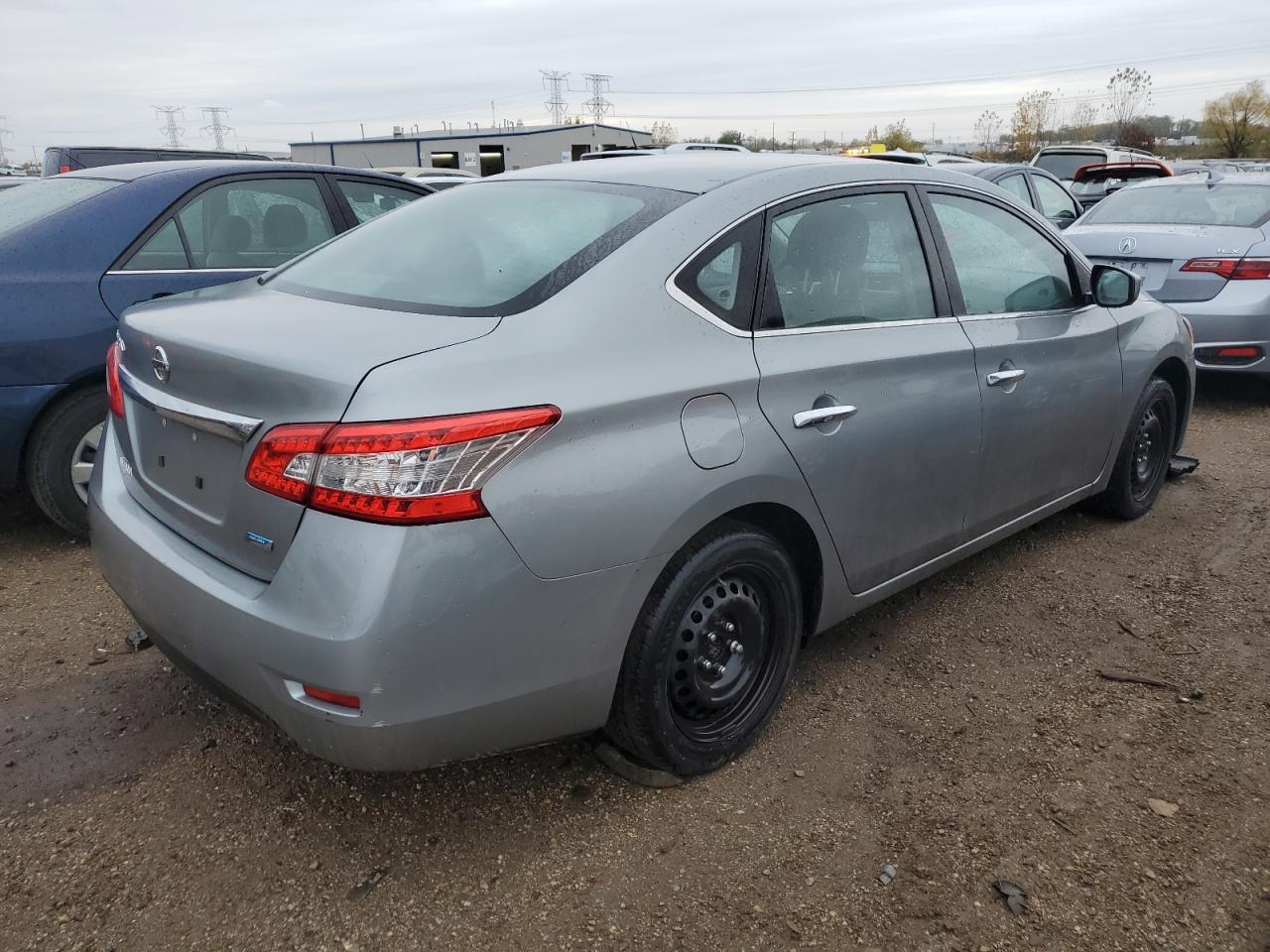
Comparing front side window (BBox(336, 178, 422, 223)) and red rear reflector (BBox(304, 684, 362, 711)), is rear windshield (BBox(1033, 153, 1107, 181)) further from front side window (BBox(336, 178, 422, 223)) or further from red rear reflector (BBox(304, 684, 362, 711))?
red rear reflector (BBox(304, 684, 362, 711))

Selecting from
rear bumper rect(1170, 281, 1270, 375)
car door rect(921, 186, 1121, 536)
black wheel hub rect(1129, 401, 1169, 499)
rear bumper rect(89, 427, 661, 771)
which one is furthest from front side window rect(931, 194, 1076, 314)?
rear bumper rect(1170, 281, 1270, 375)

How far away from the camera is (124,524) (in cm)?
252

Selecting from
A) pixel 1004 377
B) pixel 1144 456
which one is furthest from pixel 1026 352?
pixel 1144 456

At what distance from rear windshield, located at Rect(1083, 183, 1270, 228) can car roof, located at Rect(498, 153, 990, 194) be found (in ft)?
16.9

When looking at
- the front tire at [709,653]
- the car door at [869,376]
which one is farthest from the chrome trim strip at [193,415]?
the car door at [869,376]

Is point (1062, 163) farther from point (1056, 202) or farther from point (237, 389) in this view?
point (237, 389)

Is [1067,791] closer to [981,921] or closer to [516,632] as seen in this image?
[981,921]

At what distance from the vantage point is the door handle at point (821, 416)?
8.50ft

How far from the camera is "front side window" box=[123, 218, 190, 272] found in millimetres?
4160

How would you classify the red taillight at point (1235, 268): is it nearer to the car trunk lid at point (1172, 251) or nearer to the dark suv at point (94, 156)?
the car trunk lid at point (1172, 251)

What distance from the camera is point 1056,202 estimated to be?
35.1 ft

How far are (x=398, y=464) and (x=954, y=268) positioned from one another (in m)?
2.21

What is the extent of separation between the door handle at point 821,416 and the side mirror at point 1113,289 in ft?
5.85

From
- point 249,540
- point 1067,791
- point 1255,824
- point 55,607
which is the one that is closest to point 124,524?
point 249,540
